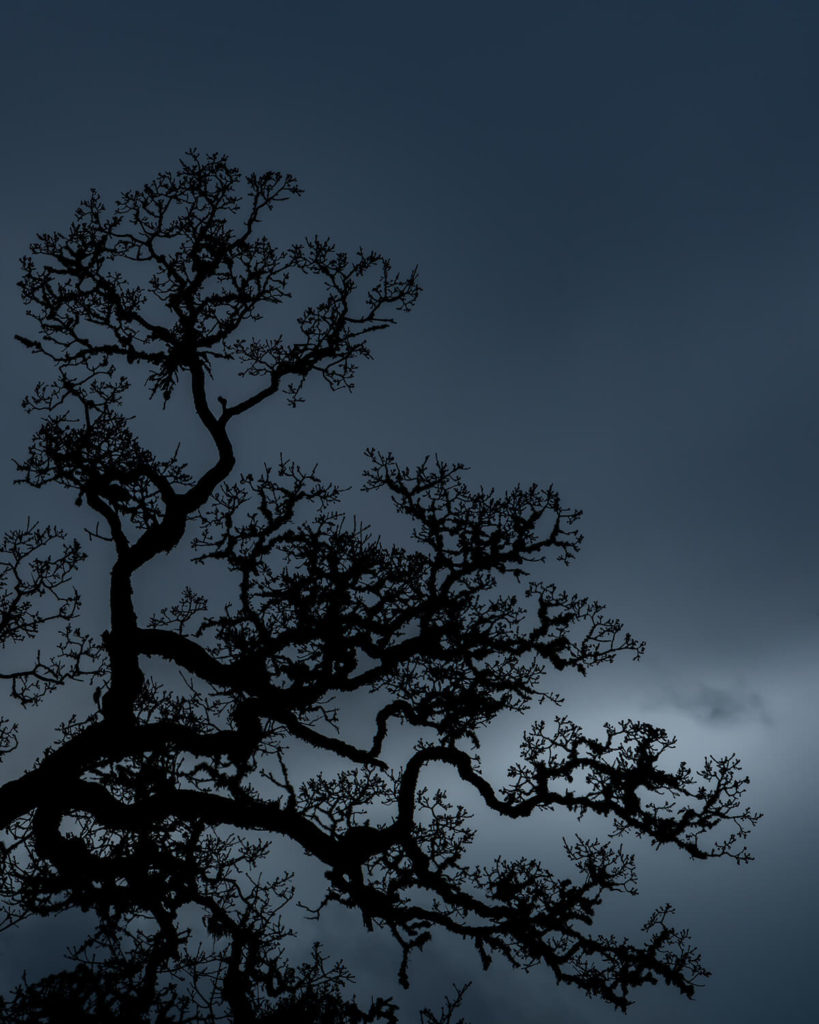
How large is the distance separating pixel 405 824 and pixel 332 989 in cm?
247

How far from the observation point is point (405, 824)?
1242 cm

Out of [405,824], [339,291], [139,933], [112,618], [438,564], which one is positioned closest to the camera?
[139,933]

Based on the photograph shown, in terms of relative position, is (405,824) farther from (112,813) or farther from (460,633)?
(112,813)

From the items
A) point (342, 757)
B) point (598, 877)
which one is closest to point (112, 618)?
point (342, 757)

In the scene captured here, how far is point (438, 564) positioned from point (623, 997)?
7228mm

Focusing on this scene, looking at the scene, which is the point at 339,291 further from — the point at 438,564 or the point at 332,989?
the point at 332,989

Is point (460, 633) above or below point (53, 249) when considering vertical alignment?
below

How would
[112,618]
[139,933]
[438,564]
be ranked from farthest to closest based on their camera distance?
[438,564] → [112,618] → [139,933]

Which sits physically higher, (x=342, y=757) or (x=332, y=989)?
(x=342, y=757)

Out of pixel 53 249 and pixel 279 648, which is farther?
pixel 53 249

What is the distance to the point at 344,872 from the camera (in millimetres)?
12047

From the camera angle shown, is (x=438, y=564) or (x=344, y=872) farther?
(x=438, y=564)

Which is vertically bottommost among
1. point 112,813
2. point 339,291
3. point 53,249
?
point 112,813

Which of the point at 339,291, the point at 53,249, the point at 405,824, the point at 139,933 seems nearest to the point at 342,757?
the point at 405,824
